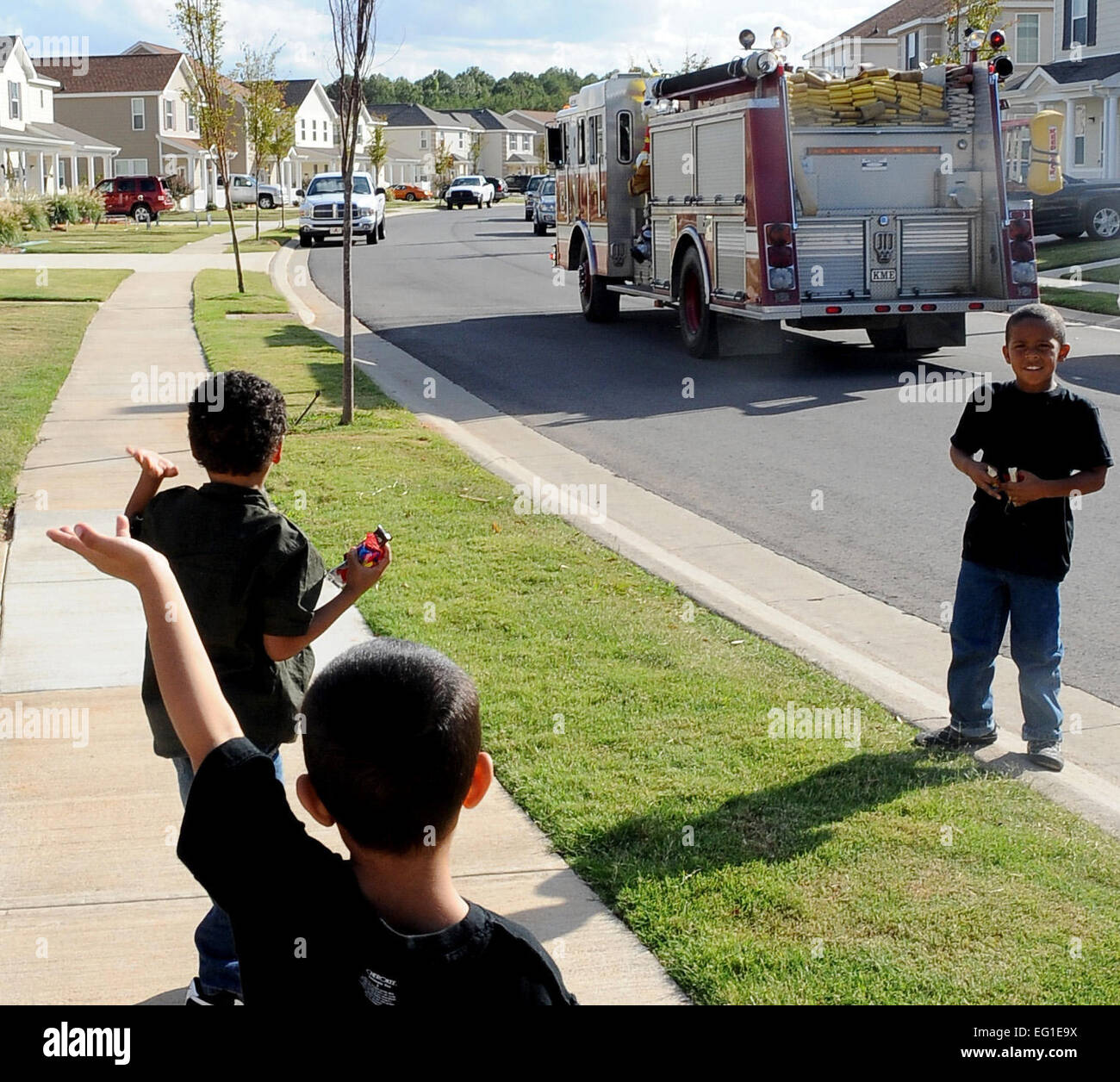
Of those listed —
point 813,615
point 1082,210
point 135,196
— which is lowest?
point 813,615

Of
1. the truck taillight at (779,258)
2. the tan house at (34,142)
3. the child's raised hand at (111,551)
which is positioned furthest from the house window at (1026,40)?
the child's raised hand at (111,551)

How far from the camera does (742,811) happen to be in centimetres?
464

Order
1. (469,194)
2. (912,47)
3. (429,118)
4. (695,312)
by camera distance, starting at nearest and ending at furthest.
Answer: (695,312) → (912,47) → (469,194) → (429,118)

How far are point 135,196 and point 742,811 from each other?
5856 centimetres

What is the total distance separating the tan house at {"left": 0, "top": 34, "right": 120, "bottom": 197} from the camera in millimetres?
56031

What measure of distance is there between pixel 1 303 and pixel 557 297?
343 inches

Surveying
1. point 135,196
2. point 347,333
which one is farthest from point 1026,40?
point 347,333

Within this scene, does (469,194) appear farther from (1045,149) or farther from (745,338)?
(745,338)

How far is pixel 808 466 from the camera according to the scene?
10.7m

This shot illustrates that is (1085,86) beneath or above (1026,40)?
beneath

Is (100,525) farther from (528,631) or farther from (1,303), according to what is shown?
(1,303)

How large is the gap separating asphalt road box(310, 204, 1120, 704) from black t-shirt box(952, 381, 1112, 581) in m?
1.29
